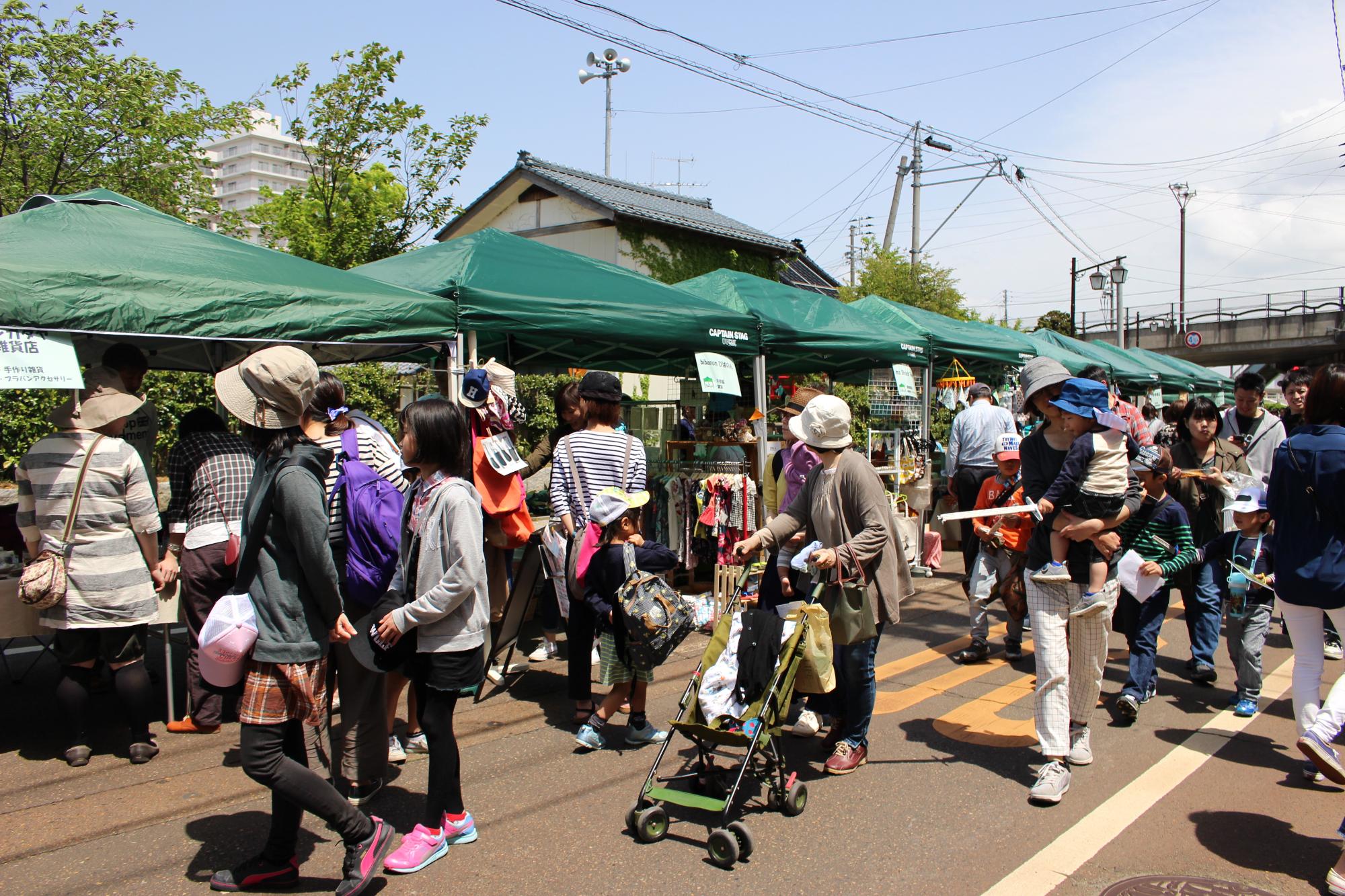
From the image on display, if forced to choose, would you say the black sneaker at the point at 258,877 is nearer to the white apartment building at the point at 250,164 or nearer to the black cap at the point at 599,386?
the black cap at the point at 599,386

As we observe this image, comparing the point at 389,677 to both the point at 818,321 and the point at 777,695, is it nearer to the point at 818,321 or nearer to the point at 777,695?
the point at 777,695

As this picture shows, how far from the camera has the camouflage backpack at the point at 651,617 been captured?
4277mm

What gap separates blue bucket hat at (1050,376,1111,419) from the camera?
14.1ft

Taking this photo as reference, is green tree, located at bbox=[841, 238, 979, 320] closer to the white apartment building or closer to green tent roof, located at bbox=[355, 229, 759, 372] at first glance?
green tent roof, located at bbox=[355, 229, 759, 372]

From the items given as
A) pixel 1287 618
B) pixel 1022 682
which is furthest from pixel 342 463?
pixel 1022 682

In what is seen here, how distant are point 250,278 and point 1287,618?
18.5ft

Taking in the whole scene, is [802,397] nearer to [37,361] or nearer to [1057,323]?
[37,361]

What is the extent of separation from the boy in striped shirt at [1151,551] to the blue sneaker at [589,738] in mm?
2998

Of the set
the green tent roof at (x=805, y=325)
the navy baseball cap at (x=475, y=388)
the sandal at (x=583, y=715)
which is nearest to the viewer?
the sandal at (x=583, y=715)

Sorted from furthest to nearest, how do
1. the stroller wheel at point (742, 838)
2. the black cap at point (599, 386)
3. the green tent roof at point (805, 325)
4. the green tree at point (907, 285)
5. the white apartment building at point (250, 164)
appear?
the white apartment building at point (250, 164), the green tree at point (907, 285), the green tent roof at point (805, 325), the black cap at point (599, 386), the stroller wheel at point (742, 838)

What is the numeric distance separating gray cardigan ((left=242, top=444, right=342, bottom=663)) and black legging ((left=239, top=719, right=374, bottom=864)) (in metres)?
0.27

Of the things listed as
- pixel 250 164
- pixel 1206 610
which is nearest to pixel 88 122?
pixel 1206 610

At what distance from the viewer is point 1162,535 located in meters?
5.41

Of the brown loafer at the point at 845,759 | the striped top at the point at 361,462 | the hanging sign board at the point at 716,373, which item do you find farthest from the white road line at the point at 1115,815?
the hanging sign board at the point at 716,373
